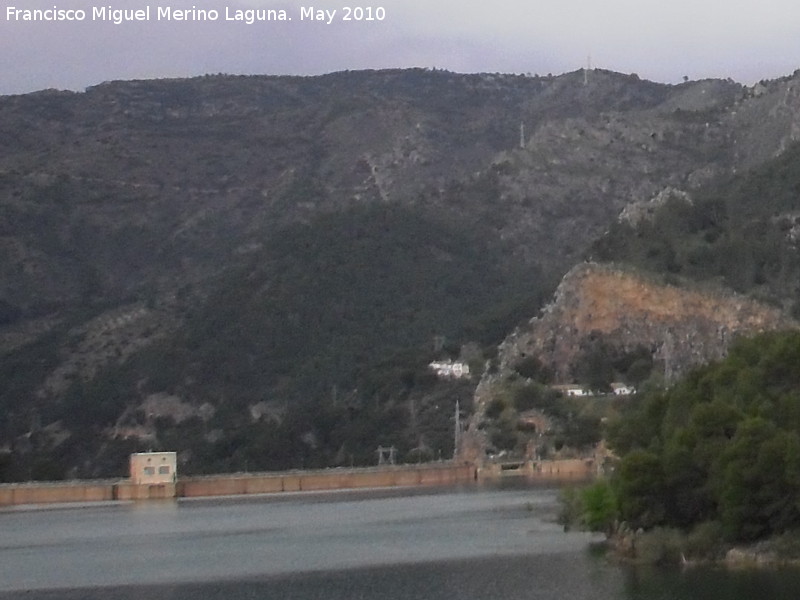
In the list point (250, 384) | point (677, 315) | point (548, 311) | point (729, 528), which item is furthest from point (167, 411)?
point (729, 528)

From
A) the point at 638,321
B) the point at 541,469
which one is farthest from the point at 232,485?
the point at 638,321

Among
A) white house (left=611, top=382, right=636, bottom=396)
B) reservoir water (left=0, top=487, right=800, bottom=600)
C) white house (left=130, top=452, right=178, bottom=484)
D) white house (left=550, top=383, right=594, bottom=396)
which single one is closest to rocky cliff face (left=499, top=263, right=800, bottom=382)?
white house (left=550, top=383, right=594, bottom=396)

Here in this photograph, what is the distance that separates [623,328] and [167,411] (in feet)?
201

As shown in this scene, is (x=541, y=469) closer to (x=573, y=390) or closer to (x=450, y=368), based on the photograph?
(x=573, y=390)

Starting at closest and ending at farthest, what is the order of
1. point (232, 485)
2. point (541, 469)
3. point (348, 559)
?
point (348, 559) → point (541, 469) → point (232, 485)

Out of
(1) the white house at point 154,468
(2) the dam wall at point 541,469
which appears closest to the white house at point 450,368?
(2) the dam wall at point 541,469

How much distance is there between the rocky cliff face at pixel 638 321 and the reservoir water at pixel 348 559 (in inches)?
1101

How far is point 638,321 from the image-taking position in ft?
447

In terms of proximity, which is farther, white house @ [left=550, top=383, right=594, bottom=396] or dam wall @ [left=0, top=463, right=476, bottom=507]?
white house @ [left=550, top=383, right=594, bottom=396]

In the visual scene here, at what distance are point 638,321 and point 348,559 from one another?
7183cm

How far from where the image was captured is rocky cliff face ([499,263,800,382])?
13125cm

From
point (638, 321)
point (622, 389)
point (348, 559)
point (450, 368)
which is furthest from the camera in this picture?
point (450, 368)

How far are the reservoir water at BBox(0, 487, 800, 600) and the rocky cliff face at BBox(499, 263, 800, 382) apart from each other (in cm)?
2798

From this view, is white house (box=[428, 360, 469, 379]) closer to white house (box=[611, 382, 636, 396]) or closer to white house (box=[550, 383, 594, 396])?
white house (box=[550, 383, 594, 396])
